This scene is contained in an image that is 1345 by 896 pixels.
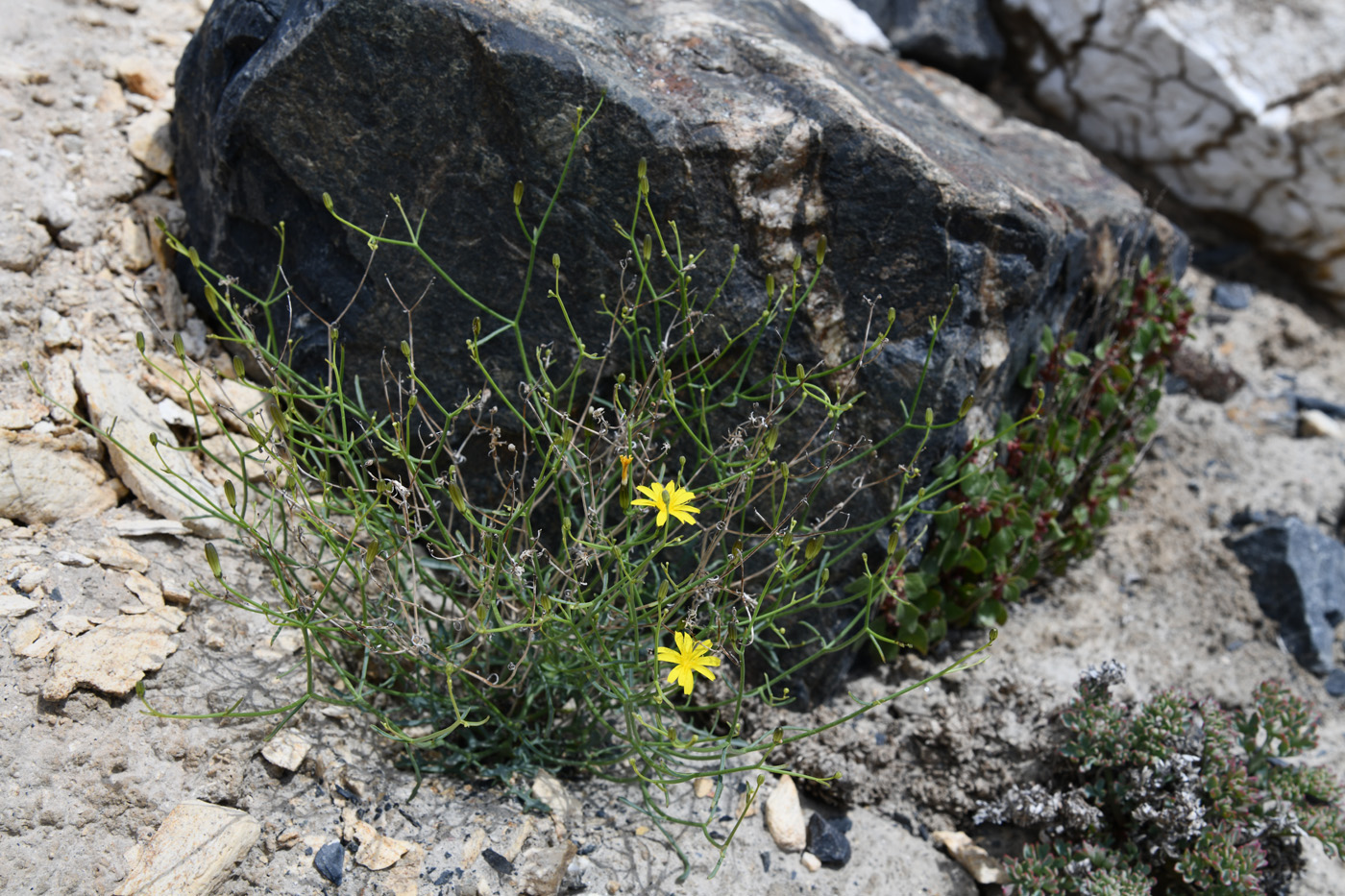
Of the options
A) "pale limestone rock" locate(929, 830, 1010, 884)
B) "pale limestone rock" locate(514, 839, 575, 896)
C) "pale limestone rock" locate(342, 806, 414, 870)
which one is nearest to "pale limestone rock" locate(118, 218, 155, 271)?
"pale limestone rock" locate(342, 806, 414, 870)

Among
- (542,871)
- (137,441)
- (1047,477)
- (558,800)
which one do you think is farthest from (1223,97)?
(137,441)

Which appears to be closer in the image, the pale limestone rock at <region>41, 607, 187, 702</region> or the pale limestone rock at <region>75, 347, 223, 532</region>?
the pale limestone rock at <region>41, 607, 187, 702</region>

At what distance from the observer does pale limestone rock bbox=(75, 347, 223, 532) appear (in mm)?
2367

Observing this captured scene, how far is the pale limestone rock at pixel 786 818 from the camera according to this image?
7.84 feet

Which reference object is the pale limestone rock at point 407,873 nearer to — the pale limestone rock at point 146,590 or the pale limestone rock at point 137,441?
the pale limestone rock at point 146,590

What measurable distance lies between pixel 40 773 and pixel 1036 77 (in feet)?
17.5

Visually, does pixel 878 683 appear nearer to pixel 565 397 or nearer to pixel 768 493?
pixel 768 493

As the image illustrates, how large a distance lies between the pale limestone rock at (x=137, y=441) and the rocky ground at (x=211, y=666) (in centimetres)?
2

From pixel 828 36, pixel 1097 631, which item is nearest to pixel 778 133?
pixel 828 36

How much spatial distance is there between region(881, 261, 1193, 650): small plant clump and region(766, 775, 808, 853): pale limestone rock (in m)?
0.55

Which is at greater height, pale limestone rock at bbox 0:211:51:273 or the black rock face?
pale limestone rock at bbox 0:211:51:273

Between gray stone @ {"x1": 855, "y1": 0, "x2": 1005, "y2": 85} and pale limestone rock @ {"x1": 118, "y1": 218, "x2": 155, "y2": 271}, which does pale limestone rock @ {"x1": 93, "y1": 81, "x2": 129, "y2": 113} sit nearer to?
pale limestone rock @ {"x1": 118, "y1": 218, "x2": 155, "y2": 271}

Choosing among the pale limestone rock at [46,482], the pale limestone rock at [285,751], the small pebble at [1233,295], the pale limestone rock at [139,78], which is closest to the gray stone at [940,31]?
the small pebble at [1233,295]

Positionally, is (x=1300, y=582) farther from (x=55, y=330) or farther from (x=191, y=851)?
(x=55, y=330)
